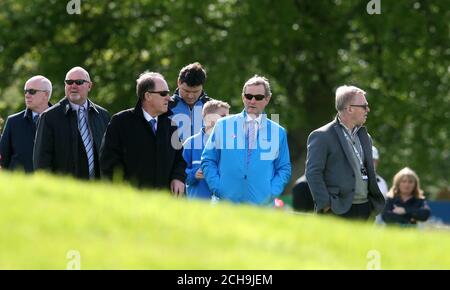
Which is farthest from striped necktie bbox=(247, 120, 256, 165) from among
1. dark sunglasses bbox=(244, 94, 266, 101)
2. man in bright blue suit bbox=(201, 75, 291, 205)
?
dark sunglasses bbox=(244, 94, 266, 101)

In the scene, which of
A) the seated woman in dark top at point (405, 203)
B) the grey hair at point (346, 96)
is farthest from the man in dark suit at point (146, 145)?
the seated woman in dark top at point (405, 203)

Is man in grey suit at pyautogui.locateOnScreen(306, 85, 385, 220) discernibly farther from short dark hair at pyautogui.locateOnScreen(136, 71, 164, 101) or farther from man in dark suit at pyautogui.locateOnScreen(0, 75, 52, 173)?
man in dark suit at pyautogui.locateOnScreen(0, 75, 52, 173)

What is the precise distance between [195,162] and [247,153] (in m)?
0.95

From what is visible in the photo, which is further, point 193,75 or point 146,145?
point 193,75

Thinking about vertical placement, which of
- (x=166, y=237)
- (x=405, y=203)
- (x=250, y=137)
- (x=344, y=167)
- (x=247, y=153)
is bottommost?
(x=166, y=237)

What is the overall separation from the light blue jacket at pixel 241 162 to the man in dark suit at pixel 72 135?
1.21 metres

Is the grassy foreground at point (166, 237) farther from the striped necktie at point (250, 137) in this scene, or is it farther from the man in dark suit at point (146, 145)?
the striped necktie at point (250, 137)

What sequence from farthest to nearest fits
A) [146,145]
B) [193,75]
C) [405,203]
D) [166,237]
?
[405,203], [193,75], [146,145], [166,237]

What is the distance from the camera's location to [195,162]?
12867mm

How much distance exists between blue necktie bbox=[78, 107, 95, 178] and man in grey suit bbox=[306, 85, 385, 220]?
2.17 m

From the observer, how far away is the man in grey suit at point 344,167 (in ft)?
39.3

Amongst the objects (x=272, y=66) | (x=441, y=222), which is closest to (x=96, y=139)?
(x=441, y=222)

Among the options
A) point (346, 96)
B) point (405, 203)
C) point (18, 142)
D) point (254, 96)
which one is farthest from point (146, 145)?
point (405, 203)

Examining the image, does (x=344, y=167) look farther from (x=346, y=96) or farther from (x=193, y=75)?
(x=193, y=75)
